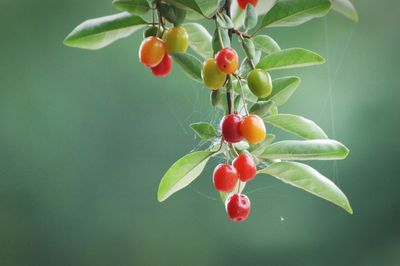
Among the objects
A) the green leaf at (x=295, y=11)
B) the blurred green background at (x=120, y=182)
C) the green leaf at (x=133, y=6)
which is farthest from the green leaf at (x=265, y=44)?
the blurred green background at (x=120, y=182)

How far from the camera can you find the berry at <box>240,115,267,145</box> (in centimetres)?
57

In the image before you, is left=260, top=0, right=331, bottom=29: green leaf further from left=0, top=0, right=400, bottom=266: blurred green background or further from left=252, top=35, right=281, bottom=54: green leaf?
left=0, top=0, right=400, bottom=266: blurred green background

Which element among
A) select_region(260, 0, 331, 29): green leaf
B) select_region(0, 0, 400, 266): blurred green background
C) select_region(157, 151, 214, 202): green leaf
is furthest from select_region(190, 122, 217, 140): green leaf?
select_region(0, 0, 400, 266): blurred green background

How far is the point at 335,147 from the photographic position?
0.61 meters

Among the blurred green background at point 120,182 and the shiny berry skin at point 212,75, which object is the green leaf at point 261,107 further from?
the blurred green background at point 120,182

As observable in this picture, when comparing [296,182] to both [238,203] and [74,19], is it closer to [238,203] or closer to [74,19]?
[238,203]

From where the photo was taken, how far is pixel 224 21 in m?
0.57

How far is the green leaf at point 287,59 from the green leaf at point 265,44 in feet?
0.13

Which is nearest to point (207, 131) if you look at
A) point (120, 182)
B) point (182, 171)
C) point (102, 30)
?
point (182, 171)

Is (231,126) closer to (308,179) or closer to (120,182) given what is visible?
(308,179)

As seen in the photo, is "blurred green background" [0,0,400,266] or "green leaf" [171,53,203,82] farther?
"blurred green background" [0,0,400,266]

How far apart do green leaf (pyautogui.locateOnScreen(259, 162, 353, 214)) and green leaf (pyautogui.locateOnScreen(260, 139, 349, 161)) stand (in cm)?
1

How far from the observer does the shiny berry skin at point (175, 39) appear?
1.95 feet

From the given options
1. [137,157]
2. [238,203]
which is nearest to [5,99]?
[137,157]
